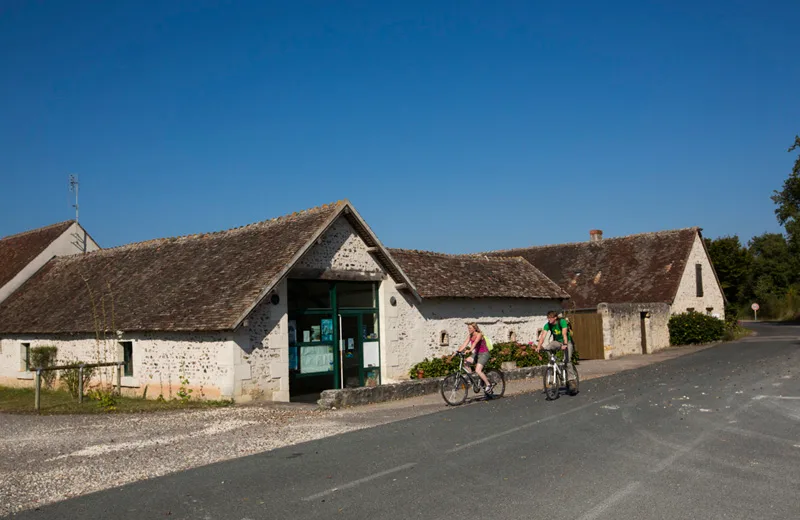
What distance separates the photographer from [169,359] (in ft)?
52.4

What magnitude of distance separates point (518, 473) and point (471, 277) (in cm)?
1555

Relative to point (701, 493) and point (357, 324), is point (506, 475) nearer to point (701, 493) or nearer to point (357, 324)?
point (701, 493)

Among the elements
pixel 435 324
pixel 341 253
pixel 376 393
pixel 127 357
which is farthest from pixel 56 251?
pixel 376 393

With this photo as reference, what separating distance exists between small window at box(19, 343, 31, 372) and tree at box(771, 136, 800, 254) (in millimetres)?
51631

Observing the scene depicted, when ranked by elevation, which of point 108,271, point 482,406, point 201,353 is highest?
point 108,271

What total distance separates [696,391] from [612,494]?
9188mm

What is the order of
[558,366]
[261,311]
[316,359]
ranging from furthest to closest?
1. [316,359]
2. [261,311]
3. [558,366]

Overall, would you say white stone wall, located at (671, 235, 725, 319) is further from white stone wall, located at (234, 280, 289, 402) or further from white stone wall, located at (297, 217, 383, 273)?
white stone wall, located at (234, 280, 289, 402)

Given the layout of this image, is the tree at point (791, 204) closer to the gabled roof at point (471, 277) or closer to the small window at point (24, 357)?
the gabled roof at point (471, 277)

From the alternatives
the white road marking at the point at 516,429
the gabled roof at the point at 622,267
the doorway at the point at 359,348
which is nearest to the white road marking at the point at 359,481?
the white road marking at the point at 516,429

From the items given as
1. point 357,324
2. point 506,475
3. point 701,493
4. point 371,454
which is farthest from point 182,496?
point 357,324

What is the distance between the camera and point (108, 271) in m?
21.1

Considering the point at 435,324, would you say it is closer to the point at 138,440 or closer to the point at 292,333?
the point at 292,333

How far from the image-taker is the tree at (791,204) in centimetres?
5197
